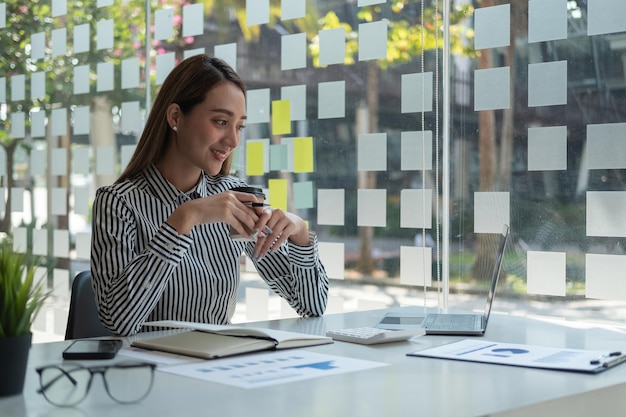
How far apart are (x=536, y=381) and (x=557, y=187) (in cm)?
153

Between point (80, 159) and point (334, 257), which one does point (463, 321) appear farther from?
point (80, 159)

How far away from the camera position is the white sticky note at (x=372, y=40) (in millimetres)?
3432

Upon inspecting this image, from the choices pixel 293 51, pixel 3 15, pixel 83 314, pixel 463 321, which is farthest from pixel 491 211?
pixel 3 15

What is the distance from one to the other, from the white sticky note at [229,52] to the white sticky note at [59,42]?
1202mm

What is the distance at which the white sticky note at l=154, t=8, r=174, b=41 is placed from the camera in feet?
14.1

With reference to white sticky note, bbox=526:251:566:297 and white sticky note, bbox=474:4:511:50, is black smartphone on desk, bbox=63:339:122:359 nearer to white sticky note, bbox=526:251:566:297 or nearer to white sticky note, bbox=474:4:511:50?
white sticky note, bbox=526:251:566:297

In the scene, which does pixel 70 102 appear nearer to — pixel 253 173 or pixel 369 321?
pixel 253 173

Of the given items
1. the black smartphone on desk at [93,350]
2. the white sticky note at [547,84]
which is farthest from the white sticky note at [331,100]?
the black smartphone on desk at [93,350]

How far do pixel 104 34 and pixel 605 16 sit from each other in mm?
2783

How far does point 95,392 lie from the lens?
4.57 feet

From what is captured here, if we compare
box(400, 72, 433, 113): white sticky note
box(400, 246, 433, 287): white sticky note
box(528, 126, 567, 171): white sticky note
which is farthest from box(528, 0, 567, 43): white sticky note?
box(400, 246, 433, 287): white sticky note

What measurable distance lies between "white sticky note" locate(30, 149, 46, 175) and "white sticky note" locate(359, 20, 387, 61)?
2.28 meters

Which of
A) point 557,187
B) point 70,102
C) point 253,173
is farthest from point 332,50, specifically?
point 70,102

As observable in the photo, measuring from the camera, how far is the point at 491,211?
123 inches
